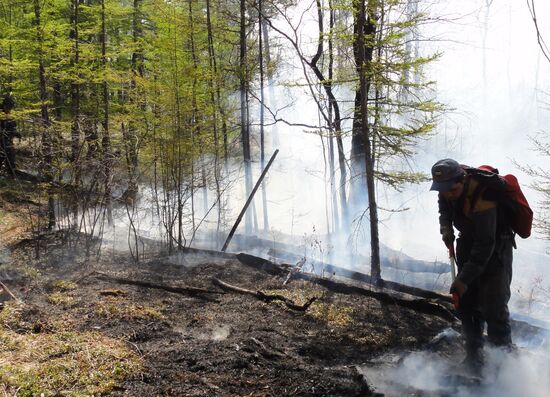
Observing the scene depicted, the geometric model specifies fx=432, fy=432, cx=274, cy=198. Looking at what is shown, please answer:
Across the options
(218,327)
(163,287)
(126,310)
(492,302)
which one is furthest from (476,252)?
(163,287)

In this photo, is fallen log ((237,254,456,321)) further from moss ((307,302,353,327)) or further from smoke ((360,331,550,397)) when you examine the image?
smoke ((360,331,550,397))

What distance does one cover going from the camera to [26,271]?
7594mm

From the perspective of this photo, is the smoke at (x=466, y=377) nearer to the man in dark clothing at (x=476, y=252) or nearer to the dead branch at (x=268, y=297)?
the man in dark clothing at (x=476, y=252)

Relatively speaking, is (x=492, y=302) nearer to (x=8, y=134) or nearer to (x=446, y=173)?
(x=446, y=173)

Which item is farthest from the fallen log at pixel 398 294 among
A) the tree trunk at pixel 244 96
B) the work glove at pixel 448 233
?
the tree trunk at pixel 244 96

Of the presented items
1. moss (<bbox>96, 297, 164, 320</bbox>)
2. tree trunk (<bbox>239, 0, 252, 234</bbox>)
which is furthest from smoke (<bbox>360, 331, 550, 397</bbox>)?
tree trunk (<bbox>239, 0, 252, 234</bbox>)

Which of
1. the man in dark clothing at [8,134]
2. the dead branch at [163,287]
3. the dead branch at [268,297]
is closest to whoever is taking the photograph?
the dead branch at [268,297]

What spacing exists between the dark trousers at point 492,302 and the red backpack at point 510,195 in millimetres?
268

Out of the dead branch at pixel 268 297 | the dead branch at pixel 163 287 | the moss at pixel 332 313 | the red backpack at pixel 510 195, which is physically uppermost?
the red backpack at pixel 510 195

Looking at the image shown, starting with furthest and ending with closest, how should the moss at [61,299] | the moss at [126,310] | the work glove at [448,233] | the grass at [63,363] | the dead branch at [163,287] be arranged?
the dead branch at [163,287] → the moss at [61,299] → the moss at [126,310] → the work glove at [448,233] → the grass at [63,363]

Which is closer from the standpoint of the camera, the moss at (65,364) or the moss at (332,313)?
the moss at (65,364)

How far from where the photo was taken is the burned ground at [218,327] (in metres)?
3.93

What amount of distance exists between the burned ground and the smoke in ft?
1.17

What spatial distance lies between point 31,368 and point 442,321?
198 inches
